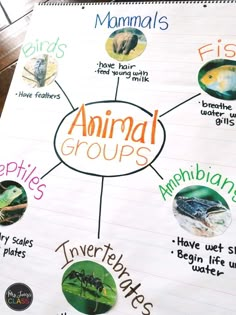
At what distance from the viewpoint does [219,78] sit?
0.46 meters

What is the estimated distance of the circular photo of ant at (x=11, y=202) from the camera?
0.49m

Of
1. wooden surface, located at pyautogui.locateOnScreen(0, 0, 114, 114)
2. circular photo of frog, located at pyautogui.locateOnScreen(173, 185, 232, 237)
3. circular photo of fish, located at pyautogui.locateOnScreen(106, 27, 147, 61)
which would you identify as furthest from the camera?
wooden surface, located at pyautogui.locateOnScreen(0, 0, 114, 114)

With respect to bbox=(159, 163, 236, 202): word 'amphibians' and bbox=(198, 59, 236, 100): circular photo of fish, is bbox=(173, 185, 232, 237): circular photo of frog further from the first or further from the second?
bbox=(198, 59, 236, 100): circular photo of fish

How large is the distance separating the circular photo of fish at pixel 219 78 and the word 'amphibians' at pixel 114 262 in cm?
25

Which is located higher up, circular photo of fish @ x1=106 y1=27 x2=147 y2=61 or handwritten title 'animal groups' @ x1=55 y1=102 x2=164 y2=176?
circular photo of fish @ x1=106 y1=27 x2=147 y2=61

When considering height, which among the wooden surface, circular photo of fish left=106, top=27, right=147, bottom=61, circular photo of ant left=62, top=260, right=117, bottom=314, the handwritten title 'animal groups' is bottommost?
circular photo of ant left=62, top=260, right=117, bottom=314

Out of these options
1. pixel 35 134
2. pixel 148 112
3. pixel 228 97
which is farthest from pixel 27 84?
pixel 228 97

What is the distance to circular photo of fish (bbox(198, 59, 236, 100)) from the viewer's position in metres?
0.45

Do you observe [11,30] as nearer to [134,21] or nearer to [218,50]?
[134,21]

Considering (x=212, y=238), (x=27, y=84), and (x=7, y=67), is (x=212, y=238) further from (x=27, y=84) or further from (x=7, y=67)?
(x=7, y=67)

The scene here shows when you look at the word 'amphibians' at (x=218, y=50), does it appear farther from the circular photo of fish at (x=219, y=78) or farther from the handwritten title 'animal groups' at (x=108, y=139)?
the handwritten title 'animal groups' at (x=108, y=139)

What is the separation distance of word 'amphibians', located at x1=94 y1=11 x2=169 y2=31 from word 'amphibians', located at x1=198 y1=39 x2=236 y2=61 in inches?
2.9

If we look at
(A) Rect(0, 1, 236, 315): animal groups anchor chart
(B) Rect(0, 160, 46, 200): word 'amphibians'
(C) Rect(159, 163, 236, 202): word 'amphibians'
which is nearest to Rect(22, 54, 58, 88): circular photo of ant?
(A) Rect(0, 1, 236, 315): animal groups anchor chart

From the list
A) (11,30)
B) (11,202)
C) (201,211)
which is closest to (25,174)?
(11,202)
